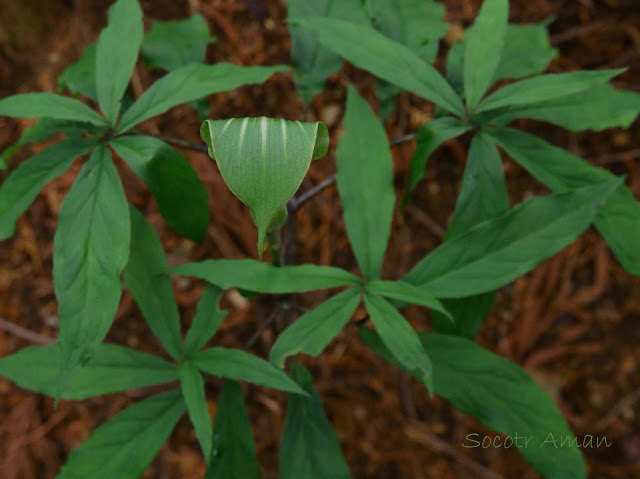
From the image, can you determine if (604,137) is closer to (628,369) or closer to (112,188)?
(628,369)

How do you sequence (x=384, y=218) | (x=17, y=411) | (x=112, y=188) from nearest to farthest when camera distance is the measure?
1. (x=112, y=188)
2. (x=384, y=218)
3. (x=17, y=411)

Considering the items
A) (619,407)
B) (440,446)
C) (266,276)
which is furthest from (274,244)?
(619,407)

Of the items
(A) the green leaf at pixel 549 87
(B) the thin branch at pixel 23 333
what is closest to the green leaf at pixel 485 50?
(A) the green leaf at pixel 549 87

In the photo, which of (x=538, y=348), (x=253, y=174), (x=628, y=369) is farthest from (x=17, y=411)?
(x=628, y=369)

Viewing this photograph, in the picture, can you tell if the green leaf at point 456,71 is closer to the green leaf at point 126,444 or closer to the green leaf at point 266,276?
the green leaf at point 266,276

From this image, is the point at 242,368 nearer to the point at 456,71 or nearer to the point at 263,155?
the point at 263,155

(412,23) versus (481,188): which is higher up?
(412,23)
